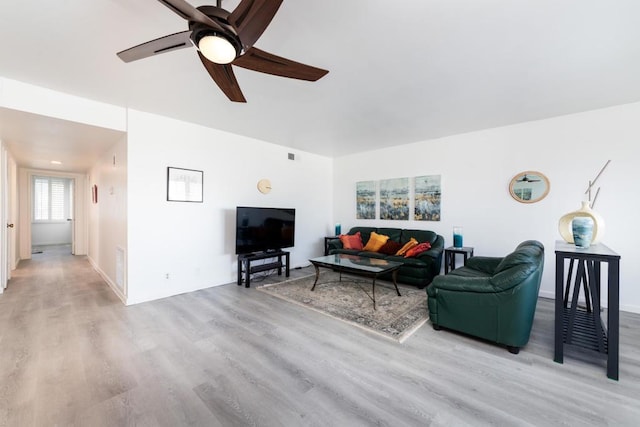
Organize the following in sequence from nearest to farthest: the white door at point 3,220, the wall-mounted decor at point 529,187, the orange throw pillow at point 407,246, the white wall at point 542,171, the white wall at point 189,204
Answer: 1. the white wall at point 542,171
2. the white wall at point 189,204
3. the wall-mounted decor at point 529,187
4. the white door at point 3,220
5. the orange throw pillow at point 407,246

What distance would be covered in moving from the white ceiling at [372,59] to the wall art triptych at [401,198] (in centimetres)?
137

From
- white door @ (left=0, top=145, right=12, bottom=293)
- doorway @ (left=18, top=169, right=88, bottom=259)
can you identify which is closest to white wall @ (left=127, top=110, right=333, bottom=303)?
white door @ (left=0, top=145, right=12, bottom=293)

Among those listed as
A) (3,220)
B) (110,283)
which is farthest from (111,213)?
(3,220)

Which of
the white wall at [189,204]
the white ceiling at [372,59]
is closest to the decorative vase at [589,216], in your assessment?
the white ceiling at [372,59]

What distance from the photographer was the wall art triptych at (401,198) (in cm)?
478

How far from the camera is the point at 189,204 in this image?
155 inches

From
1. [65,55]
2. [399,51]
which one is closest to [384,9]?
[399,51]

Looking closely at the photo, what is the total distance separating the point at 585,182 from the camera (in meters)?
3.46

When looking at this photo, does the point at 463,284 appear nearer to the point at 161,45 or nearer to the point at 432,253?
the point at 432,253

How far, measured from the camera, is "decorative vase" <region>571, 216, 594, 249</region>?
2174 mm

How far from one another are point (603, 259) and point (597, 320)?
2.33 ft

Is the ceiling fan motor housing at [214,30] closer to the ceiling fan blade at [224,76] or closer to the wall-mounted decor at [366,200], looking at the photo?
the ceiling fan blade at [224,76]

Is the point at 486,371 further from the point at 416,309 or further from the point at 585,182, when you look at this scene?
the point at 585,182

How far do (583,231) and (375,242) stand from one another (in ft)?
10.2
